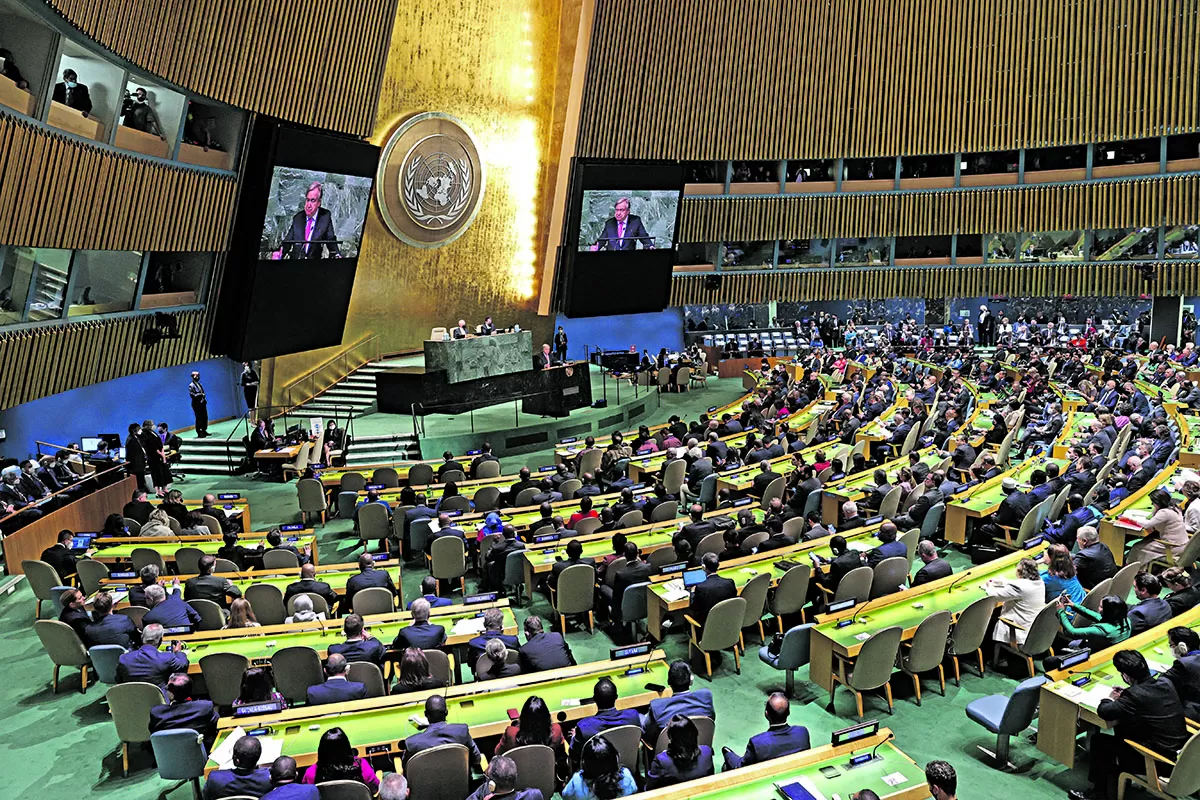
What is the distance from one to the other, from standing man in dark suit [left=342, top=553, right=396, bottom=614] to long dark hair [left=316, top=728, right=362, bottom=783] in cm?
367

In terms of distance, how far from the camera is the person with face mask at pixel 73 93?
14500mm

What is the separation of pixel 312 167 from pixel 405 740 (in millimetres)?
16050

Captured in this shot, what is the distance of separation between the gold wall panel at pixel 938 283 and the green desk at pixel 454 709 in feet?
80.8

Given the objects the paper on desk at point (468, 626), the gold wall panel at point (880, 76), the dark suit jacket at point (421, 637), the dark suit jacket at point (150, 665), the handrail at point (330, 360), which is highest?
the gold wall panel at point (880, 76)

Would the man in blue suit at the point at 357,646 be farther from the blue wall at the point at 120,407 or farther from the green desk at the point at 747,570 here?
the blue wall at the point at 120,407

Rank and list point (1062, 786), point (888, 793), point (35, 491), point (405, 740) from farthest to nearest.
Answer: point (35, 491)
point (1062, 786)
point (405, 740)
point (888, 793)

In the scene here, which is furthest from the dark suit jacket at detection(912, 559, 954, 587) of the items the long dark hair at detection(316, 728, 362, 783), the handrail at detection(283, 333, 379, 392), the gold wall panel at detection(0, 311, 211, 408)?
the handrail at detection(283, 333, 379, 392)

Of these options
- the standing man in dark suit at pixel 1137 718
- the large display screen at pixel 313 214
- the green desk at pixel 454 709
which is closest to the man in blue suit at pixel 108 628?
the green desk at pixel 454 709

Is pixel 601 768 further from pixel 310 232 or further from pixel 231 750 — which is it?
pixel 310 232

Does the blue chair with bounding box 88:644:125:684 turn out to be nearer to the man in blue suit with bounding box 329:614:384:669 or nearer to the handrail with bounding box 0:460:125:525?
the man in blue suit with bounding box 329:614:384:669

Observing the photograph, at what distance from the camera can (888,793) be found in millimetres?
5297

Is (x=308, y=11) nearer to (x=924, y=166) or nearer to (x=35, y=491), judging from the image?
(x=35, y=491)

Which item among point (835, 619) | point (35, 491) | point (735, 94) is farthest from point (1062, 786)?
point (735, 94)

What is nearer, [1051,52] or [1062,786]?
[1062,786]
